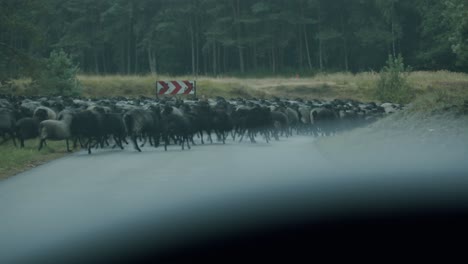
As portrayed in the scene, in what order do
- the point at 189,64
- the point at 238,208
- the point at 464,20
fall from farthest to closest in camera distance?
the point at 189,64 → the point at 464,20 → the point at 238,208

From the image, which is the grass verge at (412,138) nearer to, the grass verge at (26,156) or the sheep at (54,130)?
the grass verge at (26,156)

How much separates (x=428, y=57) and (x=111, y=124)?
78118 millimetres

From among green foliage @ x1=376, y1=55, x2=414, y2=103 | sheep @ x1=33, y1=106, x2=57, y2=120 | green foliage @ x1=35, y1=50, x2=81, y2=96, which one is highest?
green foliage @ x1=35, y1=50, x2=81, y2=96

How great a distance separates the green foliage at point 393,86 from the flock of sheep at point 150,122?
803 inches

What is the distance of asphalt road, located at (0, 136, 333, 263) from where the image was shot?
33.9 feet

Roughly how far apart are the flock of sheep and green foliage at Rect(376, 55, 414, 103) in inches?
803

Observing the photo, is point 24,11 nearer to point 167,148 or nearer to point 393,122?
point 167,148

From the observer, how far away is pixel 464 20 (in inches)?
2120

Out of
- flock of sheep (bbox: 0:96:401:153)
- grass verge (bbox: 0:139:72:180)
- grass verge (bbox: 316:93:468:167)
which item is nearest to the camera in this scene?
grass verge (bbox: 0:139:72:180)

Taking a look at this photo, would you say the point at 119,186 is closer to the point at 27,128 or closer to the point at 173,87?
the point at 27,128

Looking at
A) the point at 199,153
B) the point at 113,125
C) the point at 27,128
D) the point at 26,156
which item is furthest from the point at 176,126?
the point at 26,156

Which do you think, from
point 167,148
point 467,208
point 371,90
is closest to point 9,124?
point 167,148

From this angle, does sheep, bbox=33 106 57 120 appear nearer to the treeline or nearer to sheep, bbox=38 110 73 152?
sheep, bbox=38 110 73 152

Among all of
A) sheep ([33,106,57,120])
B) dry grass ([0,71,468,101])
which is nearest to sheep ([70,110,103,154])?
sheep ([33,106,57,120])
